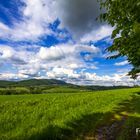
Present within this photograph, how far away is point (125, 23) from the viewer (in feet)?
37.2

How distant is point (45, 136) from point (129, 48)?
6.25 metres

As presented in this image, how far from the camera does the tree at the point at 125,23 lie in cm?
1001

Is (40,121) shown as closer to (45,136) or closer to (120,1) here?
(45,136)

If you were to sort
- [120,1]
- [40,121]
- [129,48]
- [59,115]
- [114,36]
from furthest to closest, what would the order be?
[59,115] < [40,121] < [114,36] < [129,48] < [120,1]

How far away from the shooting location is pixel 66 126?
42.4 feet

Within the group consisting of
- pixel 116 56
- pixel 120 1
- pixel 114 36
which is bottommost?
pixel 116 56

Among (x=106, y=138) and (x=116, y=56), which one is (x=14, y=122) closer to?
(x=106, y=138)

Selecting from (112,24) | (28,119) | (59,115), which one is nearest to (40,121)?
(28,119)

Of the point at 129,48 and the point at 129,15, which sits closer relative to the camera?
the point at 129,15

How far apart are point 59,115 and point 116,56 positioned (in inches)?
246

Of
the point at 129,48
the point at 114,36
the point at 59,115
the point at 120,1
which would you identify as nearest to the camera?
the point at 120,1

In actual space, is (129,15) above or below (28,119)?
above

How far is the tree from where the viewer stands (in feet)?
32.8

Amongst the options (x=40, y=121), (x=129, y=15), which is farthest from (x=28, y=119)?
(x=129, y=15)
